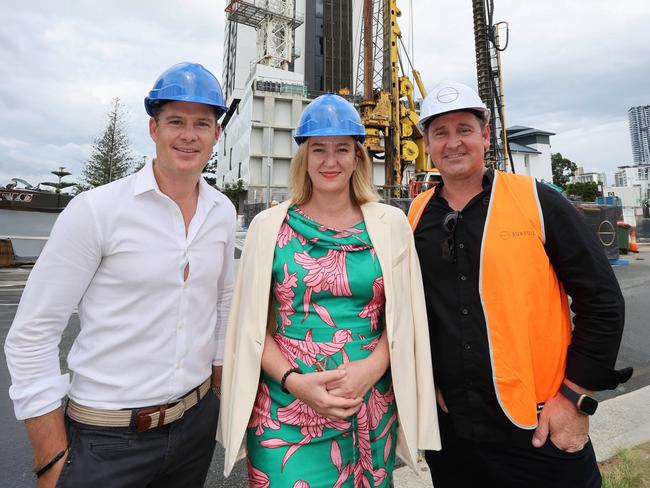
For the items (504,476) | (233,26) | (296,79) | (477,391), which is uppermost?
(233,26)

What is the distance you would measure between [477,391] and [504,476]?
15.3 inches

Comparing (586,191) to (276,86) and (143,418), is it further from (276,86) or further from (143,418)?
(143,418)

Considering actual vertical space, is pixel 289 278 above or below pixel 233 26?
below

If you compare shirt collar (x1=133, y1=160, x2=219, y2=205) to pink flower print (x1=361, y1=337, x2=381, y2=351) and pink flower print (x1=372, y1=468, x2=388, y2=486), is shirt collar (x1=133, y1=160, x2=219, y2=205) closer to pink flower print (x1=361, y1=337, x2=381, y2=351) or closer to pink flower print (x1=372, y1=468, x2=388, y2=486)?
pink flower print (x1=361, y1=337, x2=381, y2=351)

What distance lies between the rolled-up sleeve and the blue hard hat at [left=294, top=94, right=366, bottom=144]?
1014mm

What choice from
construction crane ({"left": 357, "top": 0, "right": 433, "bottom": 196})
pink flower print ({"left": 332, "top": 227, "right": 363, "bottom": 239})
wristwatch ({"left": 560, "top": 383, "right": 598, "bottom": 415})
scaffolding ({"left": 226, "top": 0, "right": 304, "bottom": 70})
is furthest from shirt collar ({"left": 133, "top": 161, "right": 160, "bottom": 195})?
scaffolding ({"left": 226, "top": 0, "right": 304, "bottom": 70})

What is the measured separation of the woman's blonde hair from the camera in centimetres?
193

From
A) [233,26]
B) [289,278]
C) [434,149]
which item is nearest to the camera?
[289,278]

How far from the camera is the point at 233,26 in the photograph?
61.3 meters

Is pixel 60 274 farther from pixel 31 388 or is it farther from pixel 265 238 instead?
pixel 265 238

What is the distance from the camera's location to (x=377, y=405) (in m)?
1.67

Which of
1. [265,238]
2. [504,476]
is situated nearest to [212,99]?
[265,238]

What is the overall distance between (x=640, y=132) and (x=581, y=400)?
20793 centimetres

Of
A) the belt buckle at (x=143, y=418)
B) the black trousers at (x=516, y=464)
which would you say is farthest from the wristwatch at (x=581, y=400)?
the belt buckle at (x=143, y=418)
